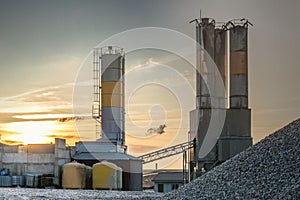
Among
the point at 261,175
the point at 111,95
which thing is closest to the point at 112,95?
the point at 111,95

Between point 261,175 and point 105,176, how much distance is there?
14046 mm

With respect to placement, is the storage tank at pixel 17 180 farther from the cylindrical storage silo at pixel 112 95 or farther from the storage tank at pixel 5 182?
the cylindrical storage silo at pixel 112 95

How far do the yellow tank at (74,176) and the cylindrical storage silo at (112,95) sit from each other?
16.8ft

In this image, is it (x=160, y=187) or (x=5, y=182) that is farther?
(x=160, y=187)

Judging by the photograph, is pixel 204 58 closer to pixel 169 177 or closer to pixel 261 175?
pixel 169 177

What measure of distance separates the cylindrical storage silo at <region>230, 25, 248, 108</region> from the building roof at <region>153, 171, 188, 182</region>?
28.5 feet

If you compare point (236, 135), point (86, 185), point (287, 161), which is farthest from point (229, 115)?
point (287, 161)

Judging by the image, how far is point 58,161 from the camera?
2770 cm

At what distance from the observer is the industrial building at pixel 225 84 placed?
2562 cm

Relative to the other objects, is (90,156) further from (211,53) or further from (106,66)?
(211,53)

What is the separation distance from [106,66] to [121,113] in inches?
107

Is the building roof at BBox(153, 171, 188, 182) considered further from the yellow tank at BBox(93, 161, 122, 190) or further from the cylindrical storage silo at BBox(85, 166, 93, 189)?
the cylindrical storage silo at BBox(85, 166, 93, 189)

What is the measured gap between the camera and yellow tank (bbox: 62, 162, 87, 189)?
2661 cm

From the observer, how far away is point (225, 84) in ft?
87.3
